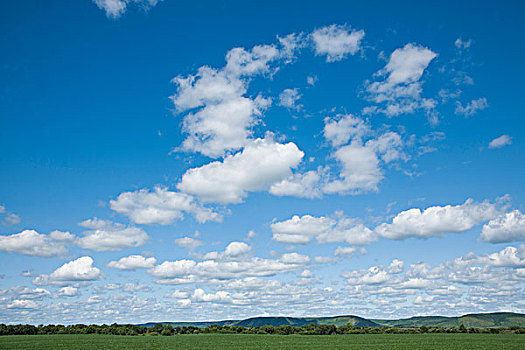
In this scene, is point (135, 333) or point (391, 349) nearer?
point (391, 349)

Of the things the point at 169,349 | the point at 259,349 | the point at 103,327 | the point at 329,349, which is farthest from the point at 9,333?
the point at 329,349

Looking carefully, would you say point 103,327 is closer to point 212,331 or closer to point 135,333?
point 135,333

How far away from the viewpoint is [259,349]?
72812 millimetres

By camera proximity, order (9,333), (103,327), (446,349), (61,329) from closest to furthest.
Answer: (446,349) < (9,333) < (61,329) < (103,327)

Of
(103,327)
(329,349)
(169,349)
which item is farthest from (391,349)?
(103,327)

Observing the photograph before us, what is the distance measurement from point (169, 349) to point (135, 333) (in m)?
109

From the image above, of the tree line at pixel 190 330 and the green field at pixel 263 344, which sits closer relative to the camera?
the green field at pixel 263 344

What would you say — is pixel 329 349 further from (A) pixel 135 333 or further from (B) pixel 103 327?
(B) pixel 103 327

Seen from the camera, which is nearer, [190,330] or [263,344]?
[263,344]

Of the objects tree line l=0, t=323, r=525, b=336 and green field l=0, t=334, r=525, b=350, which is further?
tree line l=0, t=323, r=525, b=336

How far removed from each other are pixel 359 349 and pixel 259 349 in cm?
1766

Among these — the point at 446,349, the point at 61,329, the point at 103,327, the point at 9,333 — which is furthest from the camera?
the point at 103,327

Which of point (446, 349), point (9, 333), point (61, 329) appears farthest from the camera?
point (61, 329)

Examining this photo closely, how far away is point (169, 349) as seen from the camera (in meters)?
71.9
